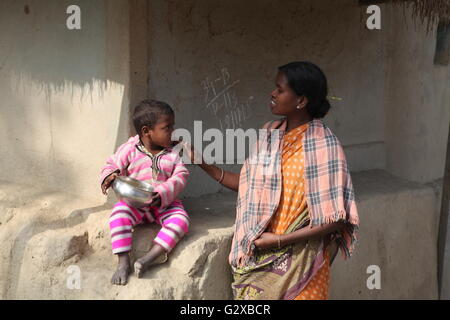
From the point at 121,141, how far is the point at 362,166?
2.45 m

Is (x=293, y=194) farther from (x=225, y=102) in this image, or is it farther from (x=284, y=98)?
(x=225, y=102)

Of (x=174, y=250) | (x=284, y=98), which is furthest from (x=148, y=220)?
(x=284, y=98)

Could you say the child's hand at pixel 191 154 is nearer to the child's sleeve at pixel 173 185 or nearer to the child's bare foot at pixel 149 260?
the child's sleeve at pixel 173 185

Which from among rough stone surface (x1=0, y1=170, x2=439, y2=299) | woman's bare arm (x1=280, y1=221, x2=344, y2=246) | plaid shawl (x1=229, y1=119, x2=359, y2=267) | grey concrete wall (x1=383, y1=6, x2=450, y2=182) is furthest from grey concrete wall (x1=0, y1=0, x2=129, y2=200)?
grey concrete wall (x1=383, y1=6, x2=450, y2=182)

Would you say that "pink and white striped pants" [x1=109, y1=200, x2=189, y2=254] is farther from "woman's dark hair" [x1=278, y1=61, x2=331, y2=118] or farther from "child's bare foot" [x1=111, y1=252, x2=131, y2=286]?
"woman's dark hair" [x1=278, y1=61, x2=331, y2=118]

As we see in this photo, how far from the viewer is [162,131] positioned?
3.14 metres

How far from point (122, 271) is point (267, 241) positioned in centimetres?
75

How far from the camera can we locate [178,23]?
3.85 m

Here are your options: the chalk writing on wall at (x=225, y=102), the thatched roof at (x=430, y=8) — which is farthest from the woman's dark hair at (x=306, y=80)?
the thatched roof at (x=430, y=8)

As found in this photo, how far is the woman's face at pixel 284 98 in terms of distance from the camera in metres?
2.95

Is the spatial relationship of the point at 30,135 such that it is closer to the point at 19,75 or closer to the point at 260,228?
the point at 19,75

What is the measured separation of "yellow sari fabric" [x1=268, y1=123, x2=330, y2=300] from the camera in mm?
2965

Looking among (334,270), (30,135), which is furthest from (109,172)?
(334,270)

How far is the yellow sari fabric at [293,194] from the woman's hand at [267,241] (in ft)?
0.17
